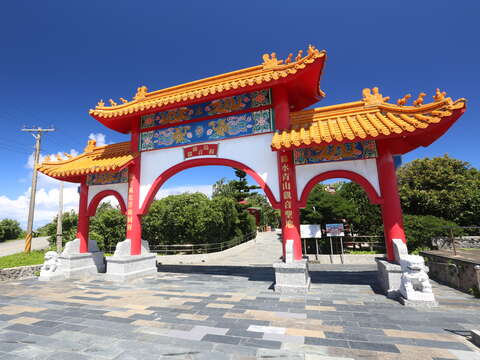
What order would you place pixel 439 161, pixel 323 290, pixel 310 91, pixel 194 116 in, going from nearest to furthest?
1. pixel 323 290
2. pixel 310 91
3. pixel 194 116
4. pixel 439 161

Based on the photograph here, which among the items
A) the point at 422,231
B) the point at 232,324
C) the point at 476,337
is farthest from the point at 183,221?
the point at 476,337

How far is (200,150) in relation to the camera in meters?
7.18

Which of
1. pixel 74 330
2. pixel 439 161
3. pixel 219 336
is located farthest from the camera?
pixel 439 161

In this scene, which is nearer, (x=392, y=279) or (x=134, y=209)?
(x=392, y=279)

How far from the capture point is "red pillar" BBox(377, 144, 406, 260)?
17.8 ft

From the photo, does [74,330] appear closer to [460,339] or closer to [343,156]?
[460,339]

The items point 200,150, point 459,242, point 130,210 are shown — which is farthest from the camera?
point 459,242

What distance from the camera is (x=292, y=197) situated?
5.92 m

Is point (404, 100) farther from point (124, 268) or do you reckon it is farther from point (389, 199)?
point (124, 268)

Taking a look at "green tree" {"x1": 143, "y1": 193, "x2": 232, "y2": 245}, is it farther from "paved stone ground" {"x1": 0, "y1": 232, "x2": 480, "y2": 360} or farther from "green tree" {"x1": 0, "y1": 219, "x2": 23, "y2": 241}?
"green tree" {"x1": 0, "y1": 219, "x2": 23, "y2": 241}

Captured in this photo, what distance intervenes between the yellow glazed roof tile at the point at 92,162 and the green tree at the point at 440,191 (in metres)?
15.1

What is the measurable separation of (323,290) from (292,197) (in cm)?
230

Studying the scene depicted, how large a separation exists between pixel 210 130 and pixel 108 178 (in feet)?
13.5

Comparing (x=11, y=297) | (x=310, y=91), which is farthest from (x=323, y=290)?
(x=11, y=297)
